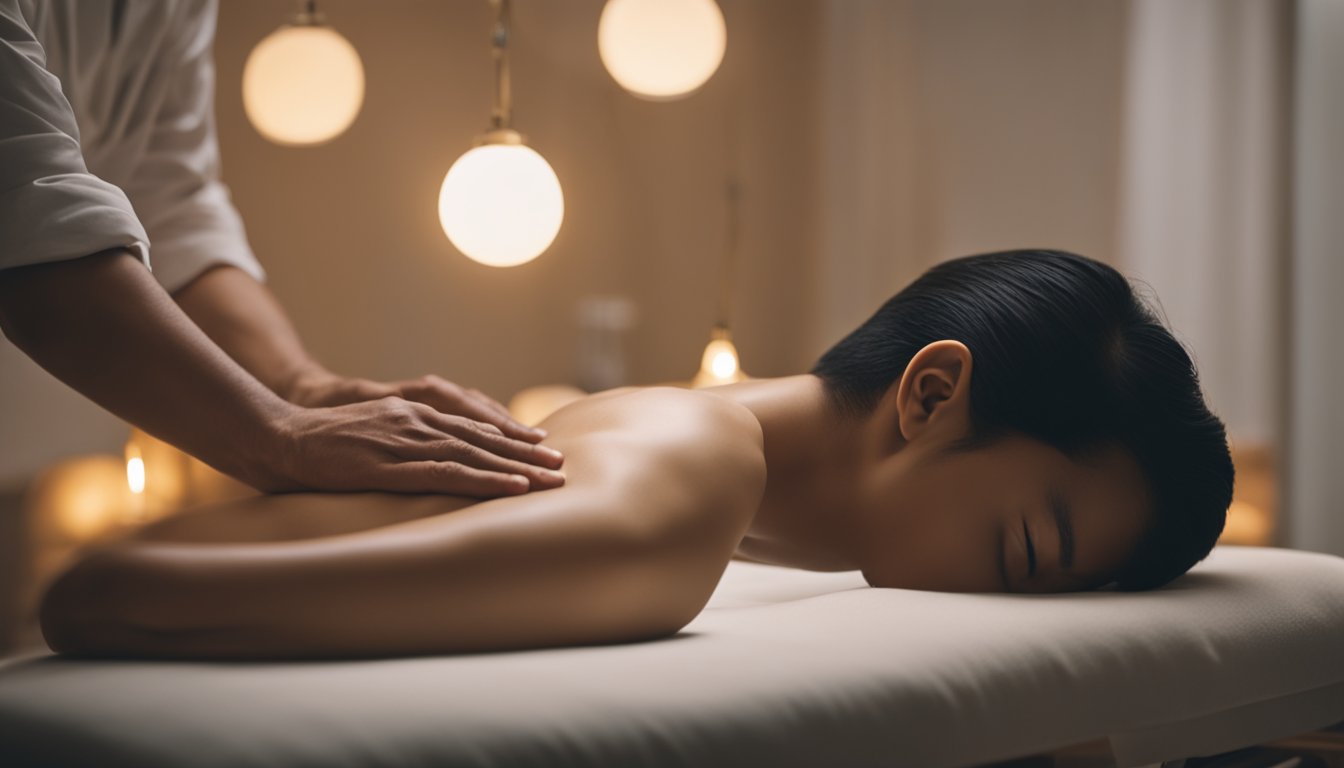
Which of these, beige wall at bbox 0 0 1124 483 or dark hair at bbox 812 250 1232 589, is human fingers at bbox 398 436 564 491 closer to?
dark hair at bbox 812 250 1232 589

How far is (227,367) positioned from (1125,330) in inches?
31.0

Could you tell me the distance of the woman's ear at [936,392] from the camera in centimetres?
102

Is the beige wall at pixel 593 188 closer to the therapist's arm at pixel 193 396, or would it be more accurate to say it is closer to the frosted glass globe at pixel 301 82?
the frosted glass globe at pixel 301 82

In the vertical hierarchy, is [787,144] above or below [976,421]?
above

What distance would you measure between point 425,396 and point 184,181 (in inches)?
25.1

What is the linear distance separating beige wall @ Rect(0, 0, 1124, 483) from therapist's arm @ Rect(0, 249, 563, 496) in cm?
253

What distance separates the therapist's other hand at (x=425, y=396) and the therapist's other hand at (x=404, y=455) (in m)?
0.02

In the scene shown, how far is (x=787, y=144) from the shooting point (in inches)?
149

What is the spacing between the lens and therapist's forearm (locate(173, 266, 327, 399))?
1406mm

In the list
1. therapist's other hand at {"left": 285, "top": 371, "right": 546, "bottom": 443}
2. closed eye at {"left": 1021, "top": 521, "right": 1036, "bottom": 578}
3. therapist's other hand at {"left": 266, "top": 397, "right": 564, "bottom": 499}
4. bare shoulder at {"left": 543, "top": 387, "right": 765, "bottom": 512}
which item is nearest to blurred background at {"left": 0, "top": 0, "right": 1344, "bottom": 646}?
therapist's other hand at {"left": 285, "top": 371, "right": 546, "bottom": 443}

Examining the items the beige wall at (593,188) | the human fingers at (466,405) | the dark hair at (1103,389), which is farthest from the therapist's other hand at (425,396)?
the beige wall at (593,188)

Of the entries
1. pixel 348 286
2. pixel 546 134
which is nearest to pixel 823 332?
pixel 546 134

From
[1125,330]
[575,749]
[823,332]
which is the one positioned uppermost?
[1125,330]

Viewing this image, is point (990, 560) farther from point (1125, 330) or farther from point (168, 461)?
point (168, 461)
